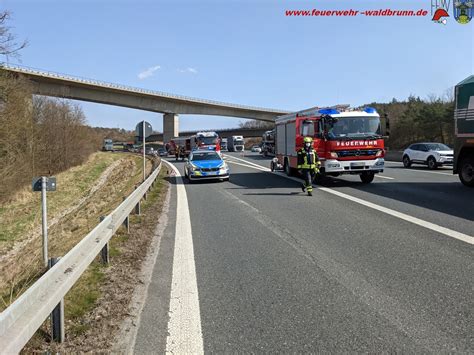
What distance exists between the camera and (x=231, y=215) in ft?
33.2

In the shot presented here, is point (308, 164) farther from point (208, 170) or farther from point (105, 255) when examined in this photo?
point (105, 255)

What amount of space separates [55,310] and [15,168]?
22.6 metres

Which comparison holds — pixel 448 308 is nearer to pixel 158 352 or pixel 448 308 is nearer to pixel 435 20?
pixel 158 352

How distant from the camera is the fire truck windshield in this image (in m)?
15.5

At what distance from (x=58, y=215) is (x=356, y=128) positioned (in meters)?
15.9

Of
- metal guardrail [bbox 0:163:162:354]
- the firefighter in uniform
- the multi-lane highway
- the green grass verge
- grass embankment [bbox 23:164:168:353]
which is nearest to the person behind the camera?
metal guardrail [bbox 0:163:162:354]

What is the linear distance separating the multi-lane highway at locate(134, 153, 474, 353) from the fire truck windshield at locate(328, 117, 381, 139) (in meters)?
5.69

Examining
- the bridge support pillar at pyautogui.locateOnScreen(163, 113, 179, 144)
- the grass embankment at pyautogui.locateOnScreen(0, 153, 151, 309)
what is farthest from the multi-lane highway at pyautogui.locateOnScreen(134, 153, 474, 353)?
the bridge support pillar at pyautogui.locateOnScreen(163, 113, 179, 144)

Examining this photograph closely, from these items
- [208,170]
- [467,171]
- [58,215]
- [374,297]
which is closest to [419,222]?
[374,297]

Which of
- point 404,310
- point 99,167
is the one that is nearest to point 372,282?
point 404,310

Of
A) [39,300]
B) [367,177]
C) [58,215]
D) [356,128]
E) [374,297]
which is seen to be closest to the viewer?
[39,300]

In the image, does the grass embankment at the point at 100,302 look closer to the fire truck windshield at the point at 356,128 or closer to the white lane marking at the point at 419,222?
the white lane marking at the point at 419,222

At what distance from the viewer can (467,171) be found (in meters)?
14.3

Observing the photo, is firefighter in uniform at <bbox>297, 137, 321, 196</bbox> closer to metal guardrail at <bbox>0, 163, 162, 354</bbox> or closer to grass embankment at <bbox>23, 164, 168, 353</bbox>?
grass embankment at <bbox>23, 164, 168, 353</bbox>
